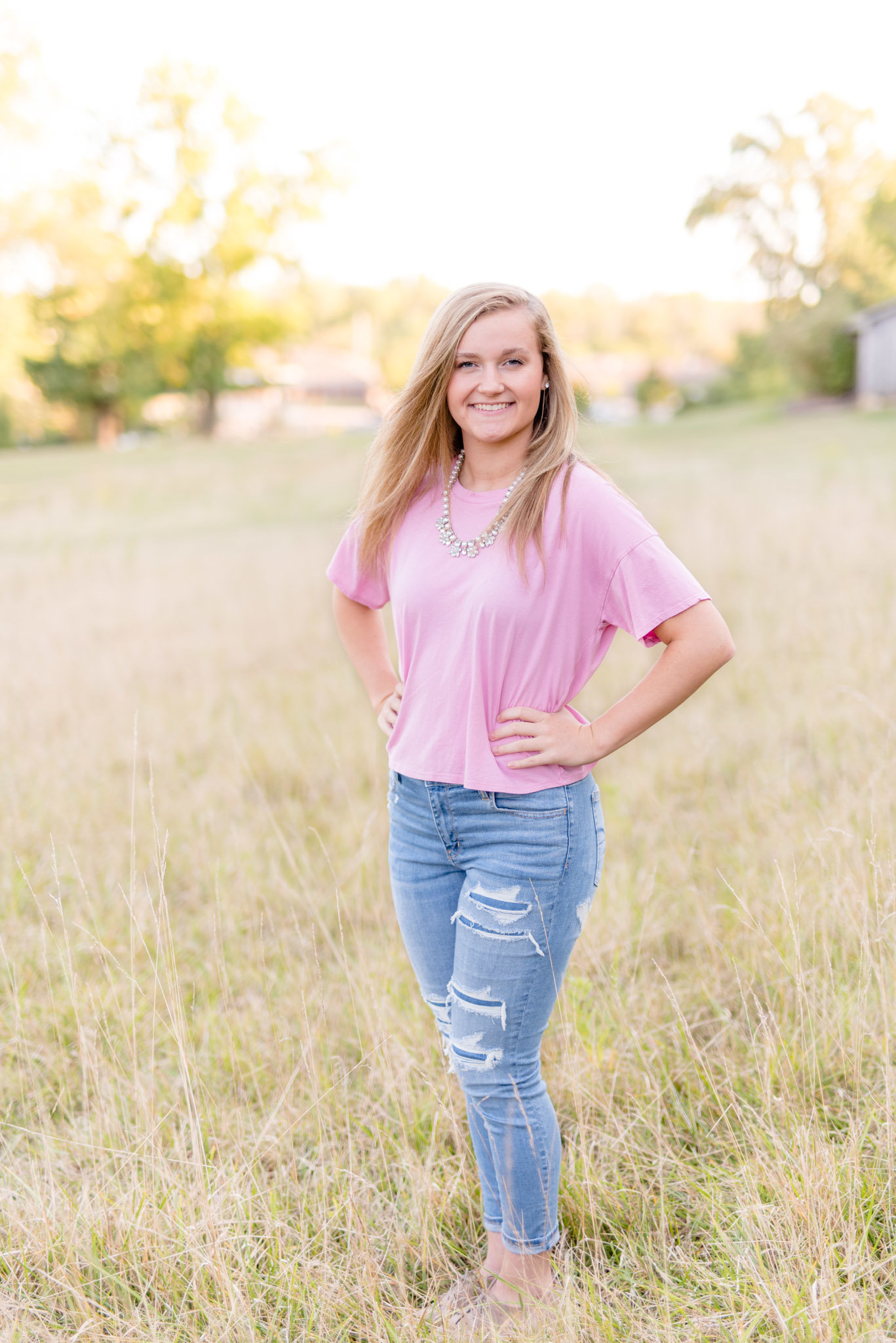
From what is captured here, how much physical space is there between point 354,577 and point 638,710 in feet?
2.85

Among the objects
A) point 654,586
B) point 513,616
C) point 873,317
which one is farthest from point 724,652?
point 873,317

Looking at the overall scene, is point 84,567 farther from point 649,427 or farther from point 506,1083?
point 649,427

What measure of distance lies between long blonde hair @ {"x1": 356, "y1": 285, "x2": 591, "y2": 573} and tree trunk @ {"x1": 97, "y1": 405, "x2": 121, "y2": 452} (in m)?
51.6

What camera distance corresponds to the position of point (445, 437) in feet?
7.50

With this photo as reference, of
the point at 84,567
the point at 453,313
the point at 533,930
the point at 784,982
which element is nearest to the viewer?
the point at 533,930

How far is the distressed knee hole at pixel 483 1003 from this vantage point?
6.55 ft

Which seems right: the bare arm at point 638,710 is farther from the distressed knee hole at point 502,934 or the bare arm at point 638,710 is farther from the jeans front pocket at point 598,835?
the distressed knee hole at point 502,934

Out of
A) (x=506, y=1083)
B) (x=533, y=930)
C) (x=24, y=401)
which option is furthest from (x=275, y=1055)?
(x=24, y=401)

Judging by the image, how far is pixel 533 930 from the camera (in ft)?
6.50

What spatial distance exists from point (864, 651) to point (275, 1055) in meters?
4.49

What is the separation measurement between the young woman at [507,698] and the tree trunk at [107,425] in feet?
170

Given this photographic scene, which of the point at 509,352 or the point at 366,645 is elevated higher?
the point at 509,352

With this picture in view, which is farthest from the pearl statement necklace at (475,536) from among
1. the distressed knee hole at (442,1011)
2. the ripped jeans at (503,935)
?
the distressed knee hole at (442,1011)

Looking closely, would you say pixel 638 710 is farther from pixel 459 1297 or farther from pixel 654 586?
pixel 459 1297
